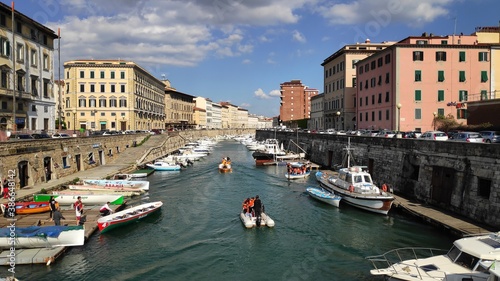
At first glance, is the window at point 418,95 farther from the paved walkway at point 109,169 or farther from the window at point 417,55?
the paved walkway at point 109,169

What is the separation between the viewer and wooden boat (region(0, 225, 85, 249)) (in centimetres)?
2019

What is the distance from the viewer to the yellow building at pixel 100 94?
302ft

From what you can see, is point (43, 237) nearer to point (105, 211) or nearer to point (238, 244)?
point (105, 211)

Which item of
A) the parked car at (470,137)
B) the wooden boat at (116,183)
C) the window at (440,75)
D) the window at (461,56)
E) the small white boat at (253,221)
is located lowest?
the small white boat at (253,221)

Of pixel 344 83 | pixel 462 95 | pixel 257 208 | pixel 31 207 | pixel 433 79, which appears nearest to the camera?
pixel 257 208

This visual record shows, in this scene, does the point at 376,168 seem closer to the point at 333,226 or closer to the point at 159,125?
the point at 333,226

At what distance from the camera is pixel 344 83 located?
78625 mm

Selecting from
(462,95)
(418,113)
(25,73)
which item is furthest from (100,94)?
(462,95)

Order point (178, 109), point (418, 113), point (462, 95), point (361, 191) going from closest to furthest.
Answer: point (361, 191) → point (462, 95) → point (418, 113) → point (178, 109)

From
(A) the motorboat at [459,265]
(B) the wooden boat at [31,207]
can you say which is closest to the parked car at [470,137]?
(A) the motorboat at [459,265]

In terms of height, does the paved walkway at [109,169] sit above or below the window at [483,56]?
below

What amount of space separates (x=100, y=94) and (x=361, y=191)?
79.7m

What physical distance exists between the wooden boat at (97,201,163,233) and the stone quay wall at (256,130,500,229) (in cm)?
2156

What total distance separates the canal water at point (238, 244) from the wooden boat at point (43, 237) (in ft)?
2.49
